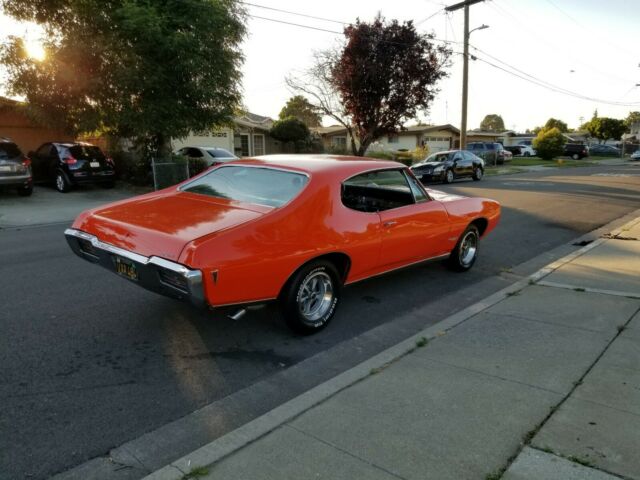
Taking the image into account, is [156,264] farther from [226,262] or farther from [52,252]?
[52,252]

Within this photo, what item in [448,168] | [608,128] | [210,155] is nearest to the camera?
[210,155]

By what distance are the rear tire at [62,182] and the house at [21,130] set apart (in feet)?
8.20

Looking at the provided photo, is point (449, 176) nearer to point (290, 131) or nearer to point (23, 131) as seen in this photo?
point (290, 131)

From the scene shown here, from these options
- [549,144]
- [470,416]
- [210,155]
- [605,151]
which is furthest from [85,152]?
[605,151]

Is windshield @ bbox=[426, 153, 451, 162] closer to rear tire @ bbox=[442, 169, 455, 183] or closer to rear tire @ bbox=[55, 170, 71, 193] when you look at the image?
rear tire @ bbox=[442, 169, 455, 183]

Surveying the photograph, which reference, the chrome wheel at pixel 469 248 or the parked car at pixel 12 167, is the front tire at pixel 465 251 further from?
the parked car at pixel 12 167

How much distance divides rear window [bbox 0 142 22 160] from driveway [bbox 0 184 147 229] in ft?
4.02

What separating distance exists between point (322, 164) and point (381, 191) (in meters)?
1.14

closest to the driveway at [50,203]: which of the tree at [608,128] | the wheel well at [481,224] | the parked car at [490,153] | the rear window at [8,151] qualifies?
the rear window at [8,151]

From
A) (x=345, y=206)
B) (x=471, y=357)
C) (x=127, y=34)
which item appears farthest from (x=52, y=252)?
(x=127, y=34)

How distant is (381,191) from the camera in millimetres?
5684

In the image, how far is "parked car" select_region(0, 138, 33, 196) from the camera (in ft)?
44.4

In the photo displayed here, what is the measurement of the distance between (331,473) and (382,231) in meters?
2.72

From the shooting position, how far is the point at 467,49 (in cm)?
2611
